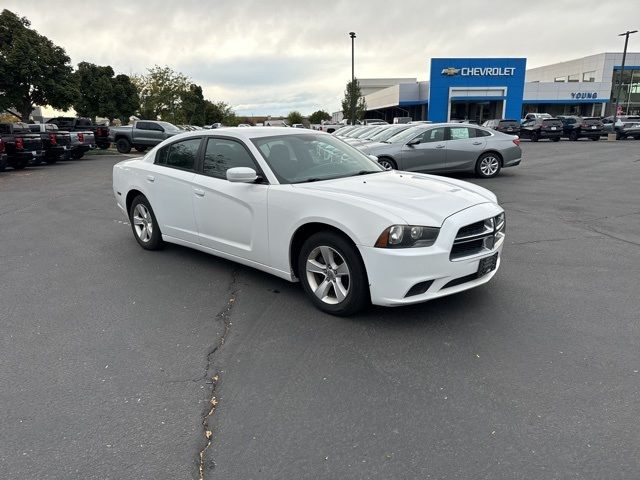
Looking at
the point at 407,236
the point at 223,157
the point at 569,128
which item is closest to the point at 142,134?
the point at 223,157

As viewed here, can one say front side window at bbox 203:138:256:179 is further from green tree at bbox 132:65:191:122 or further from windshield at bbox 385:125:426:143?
green tree at bbox 132:65:191:122

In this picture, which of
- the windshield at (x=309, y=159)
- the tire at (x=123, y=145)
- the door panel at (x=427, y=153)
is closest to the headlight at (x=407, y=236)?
the windshield at (x=309, y=159)

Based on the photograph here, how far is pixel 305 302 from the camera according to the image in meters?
4.50

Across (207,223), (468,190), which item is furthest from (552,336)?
(207,223)

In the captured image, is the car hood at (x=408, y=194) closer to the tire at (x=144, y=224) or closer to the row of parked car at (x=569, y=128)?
the tire at (x=144, y=224)

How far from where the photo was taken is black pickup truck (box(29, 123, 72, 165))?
1966 cm

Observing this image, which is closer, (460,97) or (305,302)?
(305,302)

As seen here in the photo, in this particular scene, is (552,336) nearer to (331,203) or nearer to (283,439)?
(331,203)

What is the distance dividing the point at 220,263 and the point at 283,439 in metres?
3.33

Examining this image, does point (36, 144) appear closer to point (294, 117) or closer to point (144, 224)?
point (144, 224)

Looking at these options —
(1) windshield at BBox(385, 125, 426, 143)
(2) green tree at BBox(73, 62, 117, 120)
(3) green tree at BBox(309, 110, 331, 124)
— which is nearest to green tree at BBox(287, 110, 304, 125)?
(3) green tree at BBox(309, 110, 331, 124)

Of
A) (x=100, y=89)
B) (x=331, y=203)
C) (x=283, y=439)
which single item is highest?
(x=100, y=89)

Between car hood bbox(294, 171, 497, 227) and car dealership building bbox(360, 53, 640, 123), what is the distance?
161 ft

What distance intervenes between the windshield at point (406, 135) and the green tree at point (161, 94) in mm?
47009
